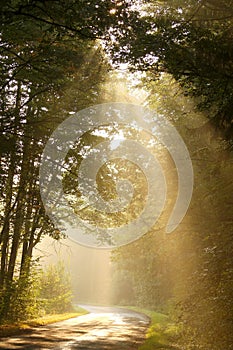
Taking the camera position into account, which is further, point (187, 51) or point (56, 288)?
point (56, 288)

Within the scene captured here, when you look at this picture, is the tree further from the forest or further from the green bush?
the green bush

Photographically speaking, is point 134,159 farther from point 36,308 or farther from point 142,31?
point 142,31

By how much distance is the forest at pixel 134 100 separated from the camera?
9961 mm

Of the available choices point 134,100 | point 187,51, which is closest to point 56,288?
point 134,100

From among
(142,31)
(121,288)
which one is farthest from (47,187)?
(121,288)

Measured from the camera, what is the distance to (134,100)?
858 inches

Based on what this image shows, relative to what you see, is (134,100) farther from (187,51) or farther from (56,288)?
(56,288)

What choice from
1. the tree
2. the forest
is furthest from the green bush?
the tree

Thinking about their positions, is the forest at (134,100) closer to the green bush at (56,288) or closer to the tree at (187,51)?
the tree at (187,51)

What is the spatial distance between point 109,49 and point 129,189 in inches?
434

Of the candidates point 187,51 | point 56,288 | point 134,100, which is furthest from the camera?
point 56,288

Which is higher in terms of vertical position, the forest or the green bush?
the forest

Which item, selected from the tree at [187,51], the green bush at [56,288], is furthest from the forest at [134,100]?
the green bush at [56,288]

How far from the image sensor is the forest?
9.96 meters
